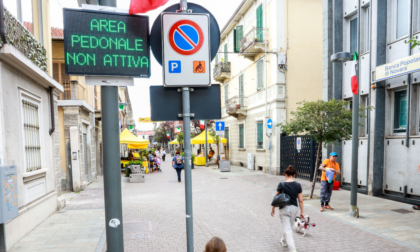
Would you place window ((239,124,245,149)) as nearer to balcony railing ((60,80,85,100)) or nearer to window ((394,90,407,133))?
balcony railing ((60,80,85,100))

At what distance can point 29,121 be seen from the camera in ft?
24.9

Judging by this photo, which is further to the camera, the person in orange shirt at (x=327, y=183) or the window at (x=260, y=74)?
the window at (x=260, y=74)

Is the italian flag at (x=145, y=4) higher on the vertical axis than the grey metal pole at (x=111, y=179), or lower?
higher

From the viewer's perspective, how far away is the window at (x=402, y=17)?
9797 mm

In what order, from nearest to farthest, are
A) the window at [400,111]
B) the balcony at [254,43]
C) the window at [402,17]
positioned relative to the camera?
the window at [402,17]
the window at [400,111]
the balcony at [254,43]

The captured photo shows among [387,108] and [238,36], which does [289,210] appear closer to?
[387,108]

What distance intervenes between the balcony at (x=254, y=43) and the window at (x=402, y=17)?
9.86 m

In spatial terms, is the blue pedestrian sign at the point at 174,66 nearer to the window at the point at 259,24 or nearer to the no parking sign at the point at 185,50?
the no parking sign at the point at 185,50

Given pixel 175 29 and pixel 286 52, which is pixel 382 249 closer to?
pixel 175 29

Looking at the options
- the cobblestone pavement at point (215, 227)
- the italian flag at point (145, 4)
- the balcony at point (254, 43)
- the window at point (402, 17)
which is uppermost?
the balcony at point (254, 43)

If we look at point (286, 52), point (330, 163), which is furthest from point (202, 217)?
point (286, 52)

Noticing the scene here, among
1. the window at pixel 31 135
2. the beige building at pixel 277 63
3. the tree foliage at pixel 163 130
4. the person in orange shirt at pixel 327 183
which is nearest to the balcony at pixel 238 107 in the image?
the beige building at pixel 277 63

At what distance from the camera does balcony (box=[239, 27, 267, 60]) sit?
19.6m

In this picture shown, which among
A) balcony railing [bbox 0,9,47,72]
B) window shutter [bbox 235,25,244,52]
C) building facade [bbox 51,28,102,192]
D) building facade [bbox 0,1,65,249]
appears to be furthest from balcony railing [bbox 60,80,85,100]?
window shutter [bbox 235,25,244,52]
